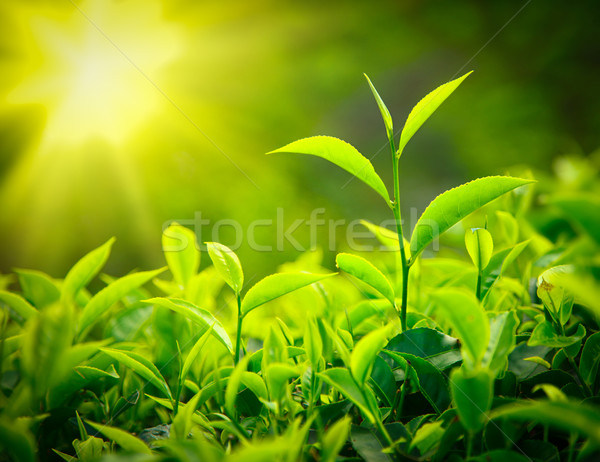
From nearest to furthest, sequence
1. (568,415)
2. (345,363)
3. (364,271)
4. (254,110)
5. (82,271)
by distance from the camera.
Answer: (568,415)
(345,363)
(364,271)
(82,271)
(254,110)

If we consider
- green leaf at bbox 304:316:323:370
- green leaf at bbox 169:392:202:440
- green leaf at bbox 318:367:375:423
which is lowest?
green leaf at bbox 169:392:202:440

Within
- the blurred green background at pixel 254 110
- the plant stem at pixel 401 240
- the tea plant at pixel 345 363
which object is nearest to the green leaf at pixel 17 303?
the tea plant at pixel 345 363

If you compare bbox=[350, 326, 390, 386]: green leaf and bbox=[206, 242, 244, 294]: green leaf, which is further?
bbox=[206, 242, 244, 294]: green leaf

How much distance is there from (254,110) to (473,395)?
2602 mm

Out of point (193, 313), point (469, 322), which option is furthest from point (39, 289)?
point (469, 322)

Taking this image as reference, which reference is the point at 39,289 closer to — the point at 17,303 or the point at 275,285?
the point at 17,303

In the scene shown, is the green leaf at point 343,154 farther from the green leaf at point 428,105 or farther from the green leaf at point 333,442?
the green leaf at point 333,442

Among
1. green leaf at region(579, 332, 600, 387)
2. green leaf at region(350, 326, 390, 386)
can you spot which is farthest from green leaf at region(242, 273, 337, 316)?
Answer: green leaf at region(579, 332, 600, 387)

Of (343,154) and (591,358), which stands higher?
(343,154)

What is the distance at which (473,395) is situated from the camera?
37 cm

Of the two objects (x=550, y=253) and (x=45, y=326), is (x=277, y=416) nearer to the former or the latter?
(x=45, y=326)

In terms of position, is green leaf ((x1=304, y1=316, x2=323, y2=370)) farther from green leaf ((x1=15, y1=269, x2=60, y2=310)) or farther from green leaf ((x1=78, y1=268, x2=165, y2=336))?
green leaf ((x1=15, y1=269, x2=60, y2=310))

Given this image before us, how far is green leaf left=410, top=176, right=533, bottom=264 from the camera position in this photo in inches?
18.4

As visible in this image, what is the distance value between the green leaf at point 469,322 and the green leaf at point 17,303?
59 centimetres
